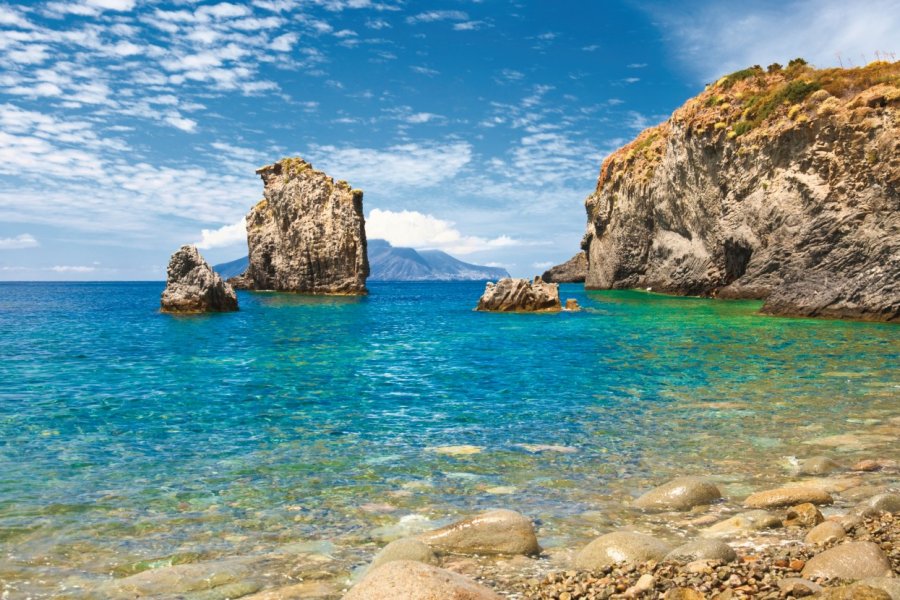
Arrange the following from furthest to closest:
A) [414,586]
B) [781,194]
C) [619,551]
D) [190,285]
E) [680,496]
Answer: [781,194] → [190,285] → [680,496] → [619,551] → [414,586]

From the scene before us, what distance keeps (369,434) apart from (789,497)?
798cm

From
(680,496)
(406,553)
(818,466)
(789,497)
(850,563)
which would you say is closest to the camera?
(850,563)

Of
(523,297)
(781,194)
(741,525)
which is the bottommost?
(741,525)

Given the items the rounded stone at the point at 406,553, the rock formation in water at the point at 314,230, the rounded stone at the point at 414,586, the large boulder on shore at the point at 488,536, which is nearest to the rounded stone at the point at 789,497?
the large boulder on shore at the point at 488,536

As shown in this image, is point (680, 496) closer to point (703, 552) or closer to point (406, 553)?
point (703, 552)

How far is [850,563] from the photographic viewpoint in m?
5.66

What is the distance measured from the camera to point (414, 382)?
65.6ft

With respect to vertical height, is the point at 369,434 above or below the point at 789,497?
below

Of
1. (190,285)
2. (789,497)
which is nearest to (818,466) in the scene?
(789,497)

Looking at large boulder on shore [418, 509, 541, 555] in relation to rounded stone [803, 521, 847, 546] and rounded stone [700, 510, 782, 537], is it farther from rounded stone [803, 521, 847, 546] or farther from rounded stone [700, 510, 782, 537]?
rounded stone [803, 521, 847, 546]

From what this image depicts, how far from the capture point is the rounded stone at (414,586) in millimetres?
4988

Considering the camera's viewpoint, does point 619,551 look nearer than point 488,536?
Yes

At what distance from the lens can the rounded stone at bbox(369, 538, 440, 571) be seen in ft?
21.7

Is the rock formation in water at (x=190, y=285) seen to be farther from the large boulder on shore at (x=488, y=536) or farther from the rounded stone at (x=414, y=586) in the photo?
the rounded stone at (x=414, y=586)
